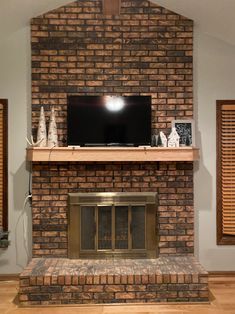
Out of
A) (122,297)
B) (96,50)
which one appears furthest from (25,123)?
(122,297)

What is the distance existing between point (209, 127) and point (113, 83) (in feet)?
3.89

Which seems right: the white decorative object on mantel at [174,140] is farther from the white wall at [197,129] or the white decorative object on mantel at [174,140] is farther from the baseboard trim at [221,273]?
the baseboard trim at [221,273]

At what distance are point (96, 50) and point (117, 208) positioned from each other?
5.73 feet

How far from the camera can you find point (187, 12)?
4.09 meters

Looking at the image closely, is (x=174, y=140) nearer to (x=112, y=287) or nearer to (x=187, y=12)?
(x=187, y=12)

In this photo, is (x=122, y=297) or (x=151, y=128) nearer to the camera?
(x=122, y=297)

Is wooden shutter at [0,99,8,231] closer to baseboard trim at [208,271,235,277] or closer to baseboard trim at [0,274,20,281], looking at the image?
baseboard trim at [0,274,20,281]

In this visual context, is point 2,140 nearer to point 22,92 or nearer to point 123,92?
point 22,92

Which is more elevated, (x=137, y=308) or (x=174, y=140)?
(x=174, y=140)

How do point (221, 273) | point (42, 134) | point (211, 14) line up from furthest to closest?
point (221, 273) < point (42, 134) < point (211, 14)

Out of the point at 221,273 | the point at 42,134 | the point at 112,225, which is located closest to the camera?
the point at 42,134

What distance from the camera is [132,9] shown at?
4223 millimetres

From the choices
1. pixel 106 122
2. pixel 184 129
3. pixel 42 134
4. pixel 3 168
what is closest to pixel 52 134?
pixel 42 134

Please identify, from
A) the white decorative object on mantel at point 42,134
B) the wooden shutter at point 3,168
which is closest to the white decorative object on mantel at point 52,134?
the white decorative object on mantel at point 42,134
